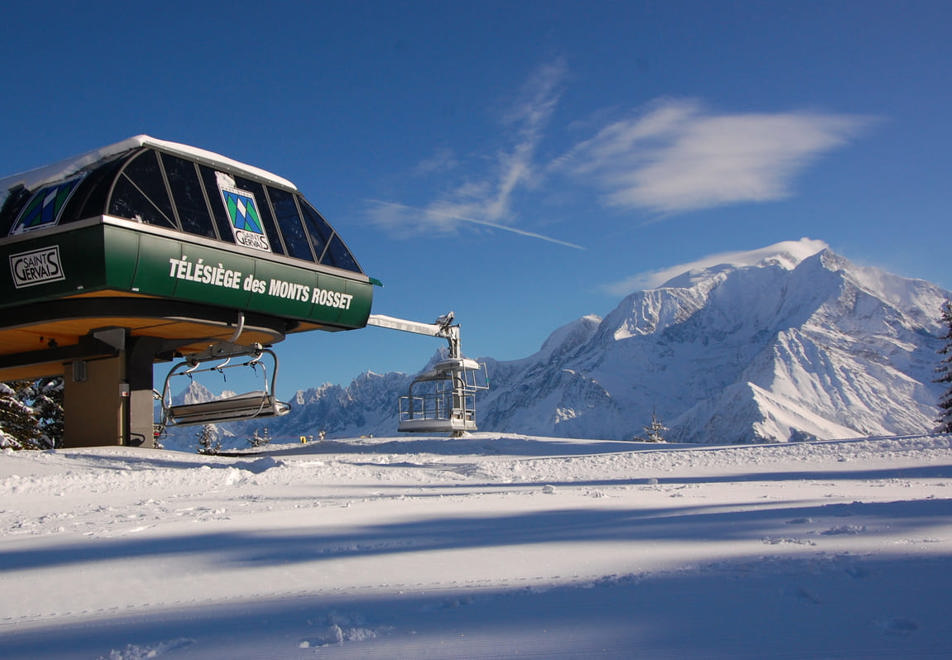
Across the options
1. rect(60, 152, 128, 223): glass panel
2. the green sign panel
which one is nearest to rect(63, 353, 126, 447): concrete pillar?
the green sign panel

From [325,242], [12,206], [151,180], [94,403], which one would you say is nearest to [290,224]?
[325,242]

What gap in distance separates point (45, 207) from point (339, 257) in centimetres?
709

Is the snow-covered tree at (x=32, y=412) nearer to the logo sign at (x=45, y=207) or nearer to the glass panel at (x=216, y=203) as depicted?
the logo sign at (x=45, y=207)

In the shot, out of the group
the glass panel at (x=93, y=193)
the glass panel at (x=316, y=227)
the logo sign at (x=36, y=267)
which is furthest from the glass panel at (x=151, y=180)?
the glass panel at (x=316, y=227)

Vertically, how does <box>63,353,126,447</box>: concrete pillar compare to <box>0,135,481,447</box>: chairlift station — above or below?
below

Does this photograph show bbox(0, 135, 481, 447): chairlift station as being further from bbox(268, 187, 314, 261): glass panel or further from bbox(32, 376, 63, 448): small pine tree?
bbox(32, 376, 63, 448): small pine tree

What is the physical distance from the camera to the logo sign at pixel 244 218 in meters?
18.5

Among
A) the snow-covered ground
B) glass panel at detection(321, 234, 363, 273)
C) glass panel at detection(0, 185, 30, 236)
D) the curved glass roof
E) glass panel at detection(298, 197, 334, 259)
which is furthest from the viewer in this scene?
glass panel at detection(321, 234, 363, 273)

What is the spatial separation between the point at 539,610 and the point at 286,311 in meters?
16.5

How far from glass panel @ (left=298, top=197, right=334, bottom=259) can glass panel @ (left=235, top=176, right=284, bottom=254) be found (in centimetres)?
121

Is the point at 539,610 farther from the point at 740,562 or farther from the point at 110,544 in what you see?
the point at 110,544

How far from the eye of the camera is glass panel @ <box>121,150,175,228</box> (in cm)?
1661

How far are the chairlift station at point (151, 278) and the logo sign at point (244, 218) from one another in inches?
1.4

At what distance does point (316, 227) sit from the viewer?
68.7 feet
